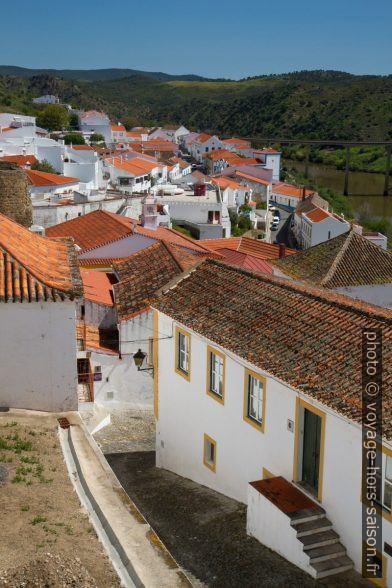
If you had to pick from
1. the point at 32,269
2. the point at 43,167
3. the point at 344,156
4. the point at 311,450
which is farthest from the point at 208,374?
the point at 344,156

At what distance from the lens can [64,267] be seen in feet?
40.3

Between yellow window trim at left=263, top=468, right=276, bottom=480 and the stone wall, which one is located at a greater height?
the stone wall

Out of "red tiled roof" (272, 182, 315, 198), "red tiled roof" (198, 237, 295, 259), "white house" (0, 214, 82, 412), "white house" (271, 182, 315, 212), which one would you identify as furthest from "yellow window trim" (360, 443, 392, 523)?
"red tiled roof" (272, 182, 315, 198)

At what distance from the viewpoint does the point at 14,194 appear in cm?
1919

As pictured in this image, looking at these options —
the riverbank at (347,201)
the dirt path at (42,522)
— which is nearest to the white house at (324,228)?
the riverbank at (347,201)

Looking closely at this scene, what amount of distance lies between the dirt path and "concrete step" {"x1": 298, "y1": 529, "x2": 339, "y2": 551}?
276 cm

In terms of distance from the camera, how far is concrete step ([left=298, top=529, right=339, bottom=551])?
8453 millimetres

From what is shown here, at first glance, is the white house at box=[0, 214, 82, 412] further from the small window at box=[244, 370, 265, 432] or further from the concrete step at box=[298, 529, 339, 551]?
the concrete step at box=[298, 529, 339, 551]

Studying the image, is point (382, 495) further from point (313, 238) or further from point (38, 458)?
point (313, 238)

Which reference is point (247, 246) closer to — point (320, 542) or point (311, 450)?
point (311, 450)

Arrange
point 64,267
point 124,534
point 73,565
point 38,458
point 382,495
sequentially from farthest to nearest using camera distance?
1. point 64,267
2. point 38,458
3. point 382,495
4. point 124,534
5. point 73,565

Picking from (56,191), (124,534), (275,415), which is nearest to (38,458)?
(124,534)

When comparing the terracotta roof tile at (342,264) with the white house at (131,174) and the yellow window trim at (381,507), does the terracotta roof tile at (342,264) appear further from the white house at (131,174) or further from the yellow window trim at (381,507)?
the white house at (131,174)

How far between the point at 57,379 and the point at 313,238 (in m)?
33.5
